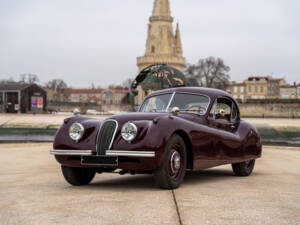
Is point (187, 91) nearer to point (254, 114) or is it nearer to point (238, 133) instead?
point (238, 133)

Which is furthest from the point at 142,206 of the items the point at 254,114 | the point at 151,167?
the point at 254,114

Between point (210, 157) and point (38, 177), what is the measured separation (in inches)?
132

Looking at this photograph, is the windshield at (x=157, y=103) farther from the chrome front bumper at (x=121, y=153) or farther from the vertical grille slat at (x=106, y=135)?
the chrome front bumper at (x=121, y=153)

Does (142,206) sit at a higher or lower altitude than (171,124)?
lower

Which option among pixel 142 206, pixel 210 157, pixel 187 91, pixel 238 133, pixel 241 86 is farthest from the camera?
pixel 241 86

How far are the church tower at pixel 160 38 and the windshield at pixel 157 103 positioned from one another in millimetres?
88490

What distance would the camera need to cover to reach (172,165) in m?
6.87

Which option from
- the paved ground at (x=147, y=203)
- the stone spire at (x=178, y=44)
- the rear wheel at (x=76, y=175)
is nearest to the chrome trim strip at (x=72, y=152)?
the rear wheel at (x=76, y=175)

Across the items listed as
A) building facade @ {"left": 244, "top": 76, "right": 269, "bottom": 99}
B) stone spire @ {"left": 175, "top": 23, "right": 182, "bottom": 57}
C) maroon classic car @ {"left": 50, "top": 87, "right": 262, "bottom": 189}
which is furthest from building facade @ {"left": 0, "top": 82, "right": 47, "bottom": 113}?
building facade @ {"left": 244, "top": 76, "right": 269, "bottom": 99}

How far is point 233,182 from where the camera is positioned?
816 centimetres

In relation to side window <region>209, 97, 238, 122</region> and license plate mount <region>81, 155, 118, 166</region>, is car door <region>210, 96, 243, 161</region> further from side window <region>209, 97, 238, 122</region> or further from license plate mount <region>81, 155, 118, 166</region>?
license plate mount <region>81, 155, 118, 166</region>

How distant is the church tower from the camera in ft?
322

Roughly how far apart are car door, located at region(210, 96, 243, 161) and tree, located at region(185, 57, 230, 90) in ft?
312

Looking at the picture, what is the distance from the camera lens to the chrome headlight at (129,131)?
666cm
